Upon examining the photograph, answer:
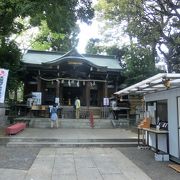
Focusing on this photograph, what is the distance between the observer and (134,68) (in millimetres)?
26094

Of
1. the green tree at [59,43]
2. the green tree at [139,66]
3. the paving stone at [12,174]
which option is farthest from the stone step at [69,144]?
the green tree at [59,43]

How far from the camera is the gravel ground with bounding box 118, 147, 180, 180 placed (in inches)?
337

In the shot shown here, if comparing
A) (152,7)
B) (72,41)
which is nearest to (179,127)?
(152,7)

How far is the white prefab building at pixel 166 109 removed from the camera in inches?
358

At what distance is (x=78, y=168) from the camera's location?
926 centimetres

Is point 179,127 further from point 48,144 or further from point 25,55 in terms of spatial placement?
point 25,55

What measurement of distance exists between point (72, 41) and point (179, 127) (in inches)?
1354

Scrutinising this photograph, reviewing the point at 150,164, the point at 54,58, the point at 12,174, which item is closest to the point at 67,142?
the point at 150,164

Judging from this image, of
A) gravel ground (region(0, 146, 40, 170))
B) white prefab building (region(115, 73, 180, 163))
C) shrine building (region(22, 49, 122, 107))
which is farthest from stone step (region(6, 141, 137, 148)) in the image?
shrine building (region(22, 49, 122, 107))

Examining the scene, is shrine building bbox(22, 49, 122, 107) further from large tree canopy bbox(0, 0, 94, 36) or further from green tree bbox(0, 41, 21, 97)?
large tree canopy bbox(0, 0, 94, 36)

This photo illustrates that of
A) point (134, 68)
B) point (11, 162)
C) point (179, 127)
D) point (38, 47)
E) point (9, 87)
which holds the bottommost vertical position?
point (11, 162)

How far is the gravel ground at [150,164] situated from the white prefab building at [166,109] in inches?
21.3

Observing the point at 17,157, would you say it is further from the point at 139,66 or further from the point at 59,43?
the point at 59,43

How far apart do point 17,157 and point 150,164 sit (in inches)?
184
